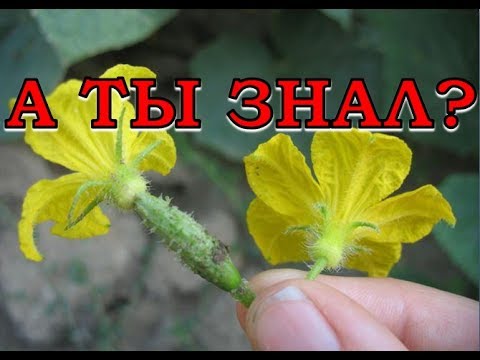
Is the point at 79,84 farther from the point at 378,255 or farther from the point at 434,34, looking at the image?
the point at 434,34

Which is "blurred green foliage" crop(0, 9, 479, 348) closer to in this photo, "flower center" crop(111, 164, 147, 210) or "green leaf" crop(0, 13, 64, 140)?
"green leaf" crop(0, 13, 64, 140)

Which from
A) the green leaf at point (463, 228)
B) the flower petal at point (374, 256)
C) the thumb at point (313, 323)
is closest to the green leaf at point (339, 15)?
the green leaf at point (463, 228)

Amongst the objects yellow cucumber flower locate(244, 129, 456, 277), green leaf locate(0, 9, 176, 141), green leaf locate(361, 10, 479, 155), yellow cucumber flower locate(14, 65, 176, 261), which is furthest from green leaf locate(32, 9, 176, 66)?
yellow cucumber flower locate(244, 129, 456, 277)

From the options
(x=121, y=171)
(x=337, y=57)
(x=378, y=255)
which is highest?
(x=337, y=57)

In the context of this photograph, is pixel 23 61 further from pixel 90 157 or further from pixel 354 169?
pixel 354 169

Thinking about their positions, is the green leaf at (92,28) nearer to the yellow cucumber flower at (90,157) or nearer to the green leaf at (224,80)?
the green leaf at (224,80)
